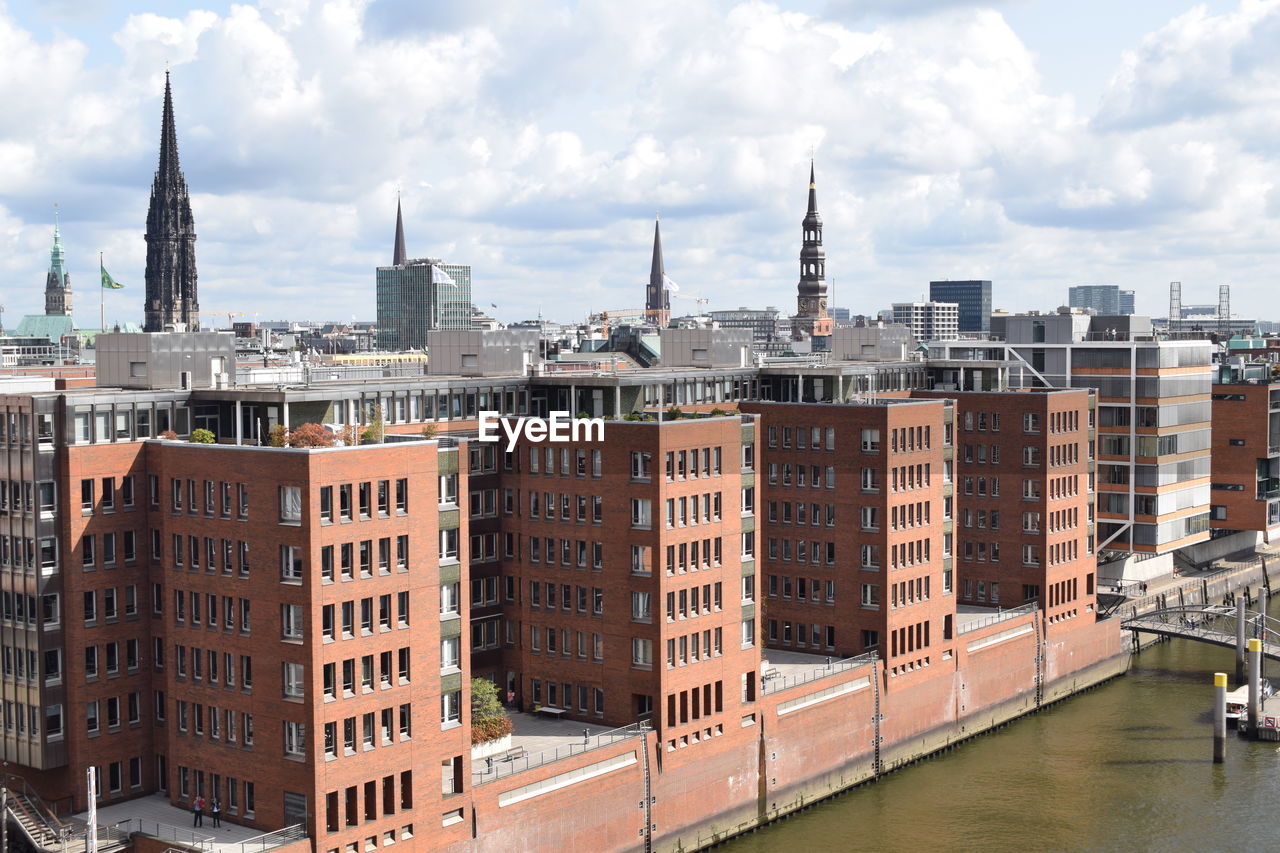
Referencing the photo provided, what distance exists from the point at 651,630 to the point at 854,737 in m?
24.2

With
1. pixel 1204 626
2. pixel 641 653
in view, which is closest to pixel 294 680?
pixel 641 653

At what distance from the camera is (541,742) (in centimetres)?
9319

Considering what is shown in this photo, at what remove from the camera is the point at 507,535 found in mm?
102625

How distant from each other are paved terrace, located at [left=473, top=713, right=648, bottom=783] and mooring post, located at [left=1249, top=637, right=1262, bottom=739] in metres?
52.5

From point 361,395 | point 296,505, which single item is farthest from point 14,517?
point 361,395

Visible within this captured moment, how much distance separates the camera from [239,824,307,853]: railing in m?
72.8

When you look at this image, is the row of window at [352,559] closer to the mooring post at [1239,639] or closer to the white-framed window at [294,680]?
the white-framed window at [294,680]

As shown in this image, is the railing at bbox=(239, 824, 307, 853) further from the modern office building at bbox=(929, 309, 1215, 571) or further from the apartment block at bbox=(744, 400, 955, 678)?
the modern office building at bbox=(929, 309, 1215, 571)

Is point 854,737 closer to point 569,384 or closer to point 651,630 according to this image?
point 651,630

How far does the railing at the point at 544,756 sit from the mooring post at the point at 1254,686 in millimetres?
52359

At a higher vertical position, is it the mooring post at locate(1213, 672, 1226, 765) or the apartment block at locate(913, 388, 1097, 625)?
the apartment block at locate(913, 388, 1097, 625)

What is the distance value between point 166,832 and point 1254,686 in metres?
84.4

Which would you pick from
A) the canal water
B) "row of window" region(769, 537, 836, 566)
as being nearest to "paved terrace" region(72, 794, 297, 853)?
the canal water

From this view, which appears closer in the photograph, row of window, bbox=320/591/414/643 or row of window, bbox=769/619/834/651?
row of window, bbox=320/591/414/643
